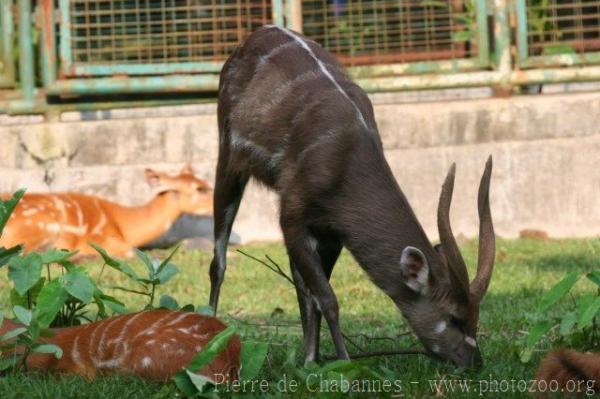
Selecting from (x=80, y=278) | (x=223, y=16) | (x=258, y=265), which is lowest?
(x=258, y=265)

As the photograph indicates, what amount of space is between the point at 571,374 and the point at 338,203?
173 centimetres

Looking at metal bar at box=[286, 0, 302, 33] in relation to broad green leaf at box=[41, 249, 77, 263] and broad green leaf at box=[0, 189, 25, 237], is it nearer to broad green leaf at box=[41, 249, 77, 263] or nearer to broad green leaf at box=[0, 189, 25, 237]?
broad green leaf at box=[41, 249, 77, 263]

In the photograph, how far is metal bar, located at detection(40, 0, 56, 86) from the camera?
1153 cm

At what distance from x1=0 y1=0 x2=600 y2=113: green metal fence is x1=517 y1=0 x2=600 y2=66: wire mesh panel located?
0.4 inches

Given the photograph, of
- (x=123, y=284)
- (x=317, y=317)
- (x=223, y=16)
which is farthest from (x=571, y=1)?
(x=317, y=317)

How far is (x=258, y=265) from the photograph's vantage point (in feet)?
33.8

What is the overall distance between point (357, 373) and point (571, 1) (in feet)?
26.2

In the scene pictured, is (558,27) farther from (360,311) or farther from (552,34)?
(360,311)

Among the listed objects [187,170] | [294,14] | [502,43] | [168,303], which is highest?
[294,14]

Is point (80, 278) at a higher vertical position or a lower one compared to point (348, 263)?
higher

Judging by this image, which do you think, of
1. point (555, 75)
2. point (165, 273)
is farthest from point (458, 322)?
point (555, 75)

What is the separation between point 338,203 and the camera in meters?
6.07

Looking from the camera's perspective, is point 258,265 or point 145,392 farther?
point 258,265

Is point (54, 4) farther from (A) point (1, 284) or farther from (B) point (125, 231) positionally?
(A) point (1, 284)
